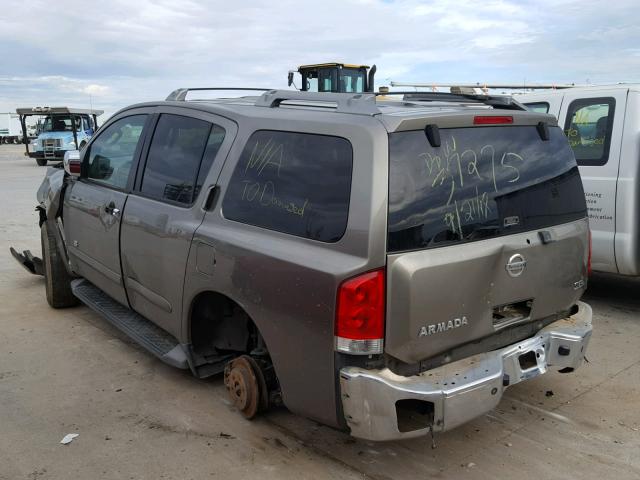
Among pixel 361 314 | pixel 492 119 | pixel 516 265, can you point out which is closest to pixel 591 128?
pixel 492 119

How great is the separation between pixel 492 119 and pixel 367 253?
3.53ft

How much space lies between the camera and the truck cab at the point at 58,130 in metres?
25.3

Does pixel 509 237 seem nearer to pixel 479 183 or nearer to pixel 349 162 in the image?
pixel 479 183

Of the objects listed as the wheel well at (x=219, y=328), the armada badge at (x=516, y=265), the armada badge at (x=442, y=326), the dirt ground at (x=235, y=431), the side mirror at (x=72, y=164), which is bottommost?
the dirt ground at (x=235, y=431)

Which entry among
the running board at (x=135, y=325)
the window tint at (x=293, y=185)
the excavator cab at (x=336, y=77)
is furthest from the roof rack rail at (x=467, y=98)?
the excavator cab at (x=336, y=77)

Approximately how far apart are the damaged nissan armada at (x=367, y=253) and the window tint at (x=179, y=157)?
0.02 meters

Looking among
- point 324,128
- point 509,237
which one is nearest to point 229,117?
point 324,128

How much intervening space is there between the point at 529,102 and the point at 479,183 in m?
3.64

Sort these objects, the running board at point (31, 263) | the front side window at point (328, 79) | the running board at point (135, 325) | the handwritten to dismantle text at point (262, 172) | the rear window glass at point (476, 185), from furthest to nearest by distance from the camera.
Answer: the front side window at point (328, 79), the running board at point (31, 263), the running board at point (135, 325), the handwritten to dismantle text at point (262, 172), the rear window glass at point (476, 185)

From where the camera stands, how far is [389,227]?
254 cm

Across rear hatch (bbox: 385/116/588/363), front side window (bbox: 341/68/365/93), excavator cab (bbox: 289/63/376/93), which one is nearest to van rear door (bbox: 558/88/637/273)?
rear hatch (bbox: 385/116/588/363)

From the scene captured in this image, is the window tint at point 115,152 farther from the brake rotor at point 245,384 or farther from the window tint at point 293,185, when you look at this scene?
the brake rotor at point 245,384

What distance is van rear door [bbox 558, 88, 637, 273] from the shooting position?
5.22 m

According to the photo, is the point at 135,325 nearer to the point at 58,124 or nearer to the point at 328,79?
the point at 328,79
